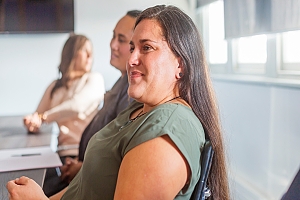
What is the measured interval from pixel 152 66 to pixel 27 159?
2.34 feet

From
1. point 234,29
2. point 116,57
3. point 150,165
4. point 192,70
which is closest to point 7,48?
point 116,57

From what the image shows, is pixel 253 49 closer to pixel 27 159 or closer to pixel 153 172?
pixel 27 159

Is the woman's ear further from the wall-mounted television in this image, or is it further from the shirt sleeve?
the wall-mounted television

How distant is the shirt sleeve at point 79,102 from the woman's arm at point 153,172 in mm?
1153

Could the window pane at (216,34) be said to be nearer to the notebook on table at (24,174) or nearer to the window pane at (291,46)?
the window pane at (291,46)

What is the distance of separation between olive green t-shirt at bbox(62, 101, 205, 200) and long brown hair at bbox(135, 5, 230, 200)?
0.05 m

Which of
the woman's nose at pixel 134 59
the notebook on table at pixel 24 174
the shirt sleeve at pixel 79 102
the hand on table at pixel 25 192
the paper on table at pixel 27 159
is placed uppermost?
the woman's nose at pixel 134 59

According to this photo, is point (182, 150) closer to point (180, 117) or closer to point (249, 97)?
point (180, 117)

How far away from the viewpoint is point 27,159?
136 centimetres

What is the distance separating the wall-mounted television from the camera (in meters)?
1.86

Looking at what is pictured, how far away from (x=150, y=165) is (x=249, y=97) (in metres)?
1.16

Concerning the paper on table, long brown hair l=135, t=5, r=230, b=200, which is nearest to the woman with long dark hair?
long brown hair l=135, t=5, r=230, b=200

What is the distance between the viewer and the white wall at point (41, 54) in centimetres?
185

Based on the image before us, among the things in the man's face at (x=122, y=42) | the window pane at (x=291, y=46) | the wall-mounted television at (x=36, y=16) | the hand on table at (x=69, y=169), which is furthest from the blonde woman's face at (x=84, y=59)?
the window pane at (x=291, y=46)
